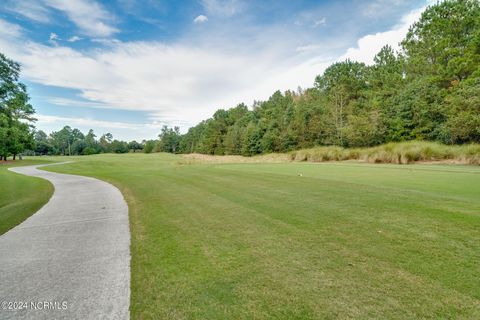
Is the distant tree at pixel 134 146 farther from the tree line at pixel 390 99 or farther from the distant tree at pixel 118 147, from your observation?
the tree line at pixel 390 99

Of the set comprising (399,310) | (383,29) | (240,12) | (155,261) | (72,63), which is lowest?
(155,261)

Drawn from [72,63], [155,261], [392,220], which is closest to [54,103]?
[72,63]

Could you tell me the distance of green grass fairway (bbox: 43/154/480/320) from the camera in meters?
1.98

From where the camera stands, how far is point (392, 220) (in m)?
4.08

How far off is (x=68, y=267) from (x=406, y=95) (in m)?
36.0

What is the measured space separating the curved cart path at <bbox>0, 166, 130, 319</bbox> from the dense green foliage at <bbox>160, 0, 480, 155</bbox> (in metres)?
25.7

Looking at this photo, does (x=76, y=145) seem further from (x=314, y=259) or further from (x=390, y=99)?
(x=314, y=259)

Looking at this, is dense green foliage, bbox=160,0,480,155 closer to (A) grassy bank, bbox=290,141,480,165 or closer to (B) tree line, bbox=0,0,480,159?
(B) tree line, bbox=0,0,480,159

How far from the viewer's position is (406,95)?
91.7 feet

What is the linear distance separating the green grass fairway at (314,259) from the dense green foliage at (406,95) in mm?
21456

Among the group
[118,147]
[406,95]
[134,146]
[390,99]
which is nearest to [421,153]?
[406,95]

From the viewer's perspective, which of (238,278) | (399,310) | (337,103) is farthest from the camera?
(337,103)

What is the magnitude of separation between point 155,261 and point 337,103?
42759 mm

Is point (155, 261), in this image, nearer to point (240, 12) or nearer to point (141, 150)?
point (240, 12)
